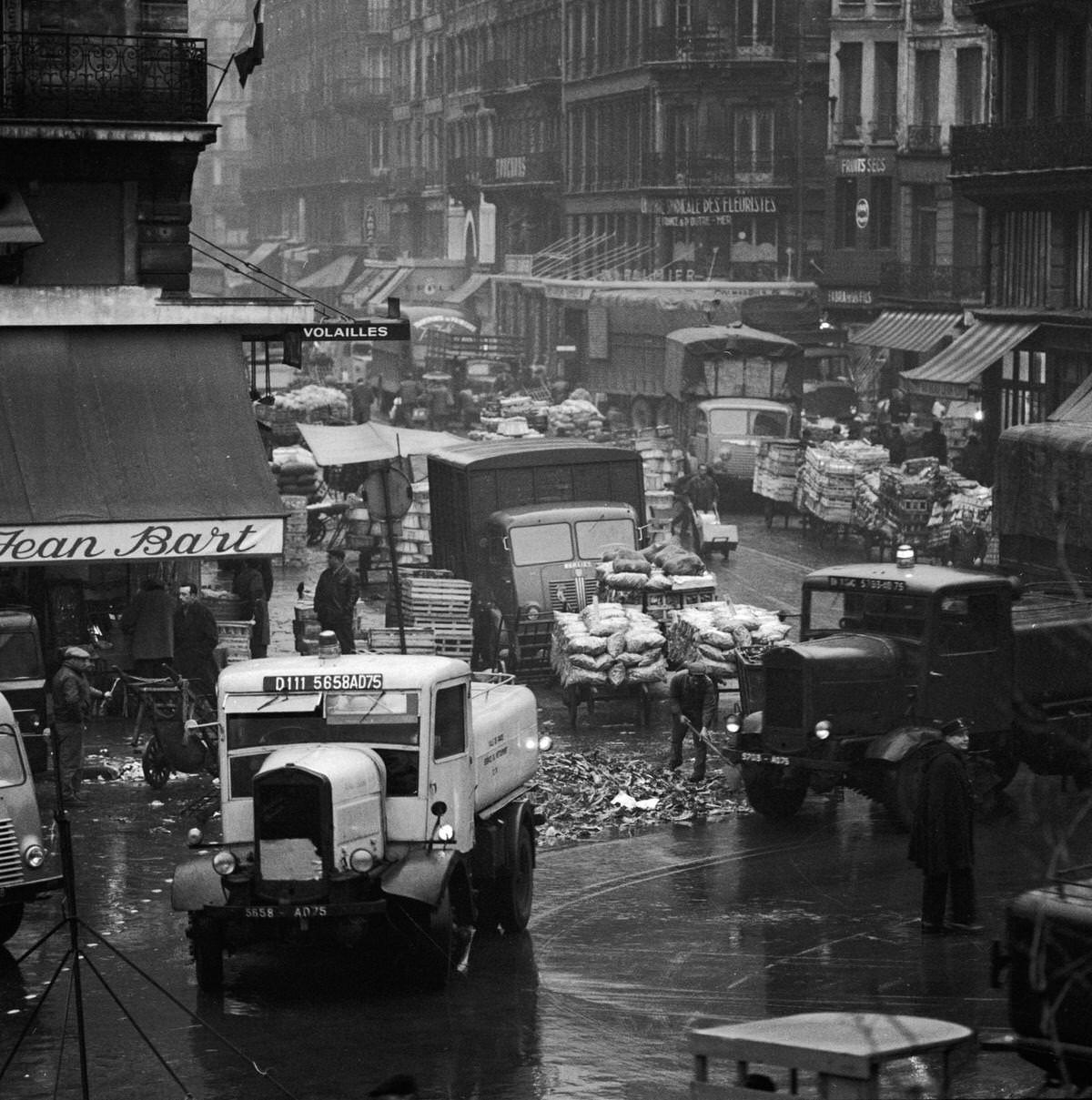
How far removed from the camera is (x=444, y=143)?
115125mm

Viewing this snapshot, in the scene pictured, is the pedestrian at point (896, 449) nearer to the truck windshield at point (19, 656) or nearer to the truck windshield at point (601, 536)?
the truck windshield at point (601, 536)

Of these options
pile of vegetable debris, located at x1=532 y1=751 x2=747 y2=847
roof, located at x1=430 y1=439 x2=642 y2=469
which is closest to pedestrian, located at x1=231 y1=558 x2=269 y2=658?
roof, located at x1=430 y1=439 x2=642 y2=469

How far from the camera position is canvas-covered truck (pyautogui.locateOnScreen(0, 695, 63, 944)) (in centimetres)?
1549

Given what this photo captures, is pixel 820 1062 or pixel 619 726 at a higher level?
pixel 820 1062

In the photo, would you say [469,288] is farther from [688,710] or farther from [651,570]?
[688,710]

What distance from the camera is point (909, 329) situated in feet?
214

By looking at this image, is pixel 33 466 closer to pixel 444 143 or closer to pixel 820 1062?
pixel 820 1062

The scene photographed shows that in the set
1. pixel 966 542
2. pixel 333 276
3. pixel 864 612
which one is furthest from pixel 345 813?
pixel 333 276

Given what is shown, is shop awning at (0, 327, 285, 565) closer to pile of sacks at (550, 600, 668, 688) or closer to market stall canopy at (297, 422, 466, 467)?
pile of sacks at (550, 600, 668, 688)

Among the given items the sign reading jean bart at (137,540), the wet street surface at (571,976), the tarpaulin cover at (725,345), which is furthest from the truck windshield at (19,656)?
the tarpaulin cover at (725,345)

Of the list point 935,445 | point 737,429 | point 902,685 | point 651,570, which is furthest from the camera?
point 737,429

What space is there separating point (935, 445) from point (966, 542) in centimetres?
1212

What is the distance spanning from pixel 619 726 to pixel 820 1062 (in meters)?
18.2

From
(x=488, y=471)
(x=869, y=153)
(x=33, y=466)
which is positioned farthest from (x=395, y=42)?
(x=33, y=466)
